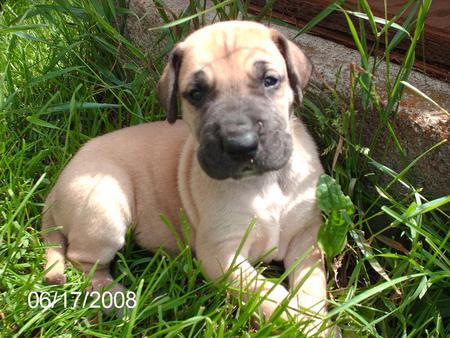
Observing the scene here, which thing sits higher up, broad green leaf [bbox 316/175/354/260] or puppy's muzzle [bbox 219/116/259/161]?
puppy's muzzle [bbox 219/116/259/161]

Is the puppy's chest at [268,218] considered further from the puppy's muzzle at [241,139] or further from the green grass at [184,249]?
the puppy's muzzle at [241,139]

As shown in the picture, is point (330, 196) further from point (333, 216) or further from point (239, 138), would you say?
point (239, 138)

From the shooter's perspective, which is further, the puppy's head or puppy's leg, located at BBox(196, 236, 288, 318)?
puppy's leg, located at BBox(196, 236, 288, 318)

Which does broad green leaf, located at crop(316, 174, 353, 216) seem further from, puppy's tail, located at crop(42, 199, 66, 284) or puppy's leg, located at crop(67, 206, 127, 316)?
puppy's tail, located at crop(42, 199, 66, 284)

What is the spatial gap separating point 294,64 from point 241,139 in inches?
26.8

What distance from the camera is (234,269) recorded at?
3.03 metres

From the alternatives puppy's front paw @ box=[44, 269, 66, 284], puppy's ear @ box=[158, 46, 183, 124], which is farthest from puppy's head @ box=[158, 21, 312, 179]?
puppy's front paw @ box=[44, 269, 66, 284]

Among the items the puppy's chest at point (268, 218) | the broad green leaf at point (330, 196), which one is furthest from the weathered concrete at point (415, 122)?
the puppy's chest at point (268, 218)

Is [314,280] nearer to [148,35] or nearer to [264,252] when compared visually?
[264,252]

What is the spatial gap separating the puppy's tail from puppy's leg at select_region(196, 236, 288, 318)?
2.54ft

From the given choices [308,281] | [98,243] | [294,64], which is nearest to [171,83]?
[294,64]

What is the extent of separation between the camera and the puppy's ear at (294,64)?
322 cm

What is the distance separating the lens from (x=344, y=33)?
4309 millimetres

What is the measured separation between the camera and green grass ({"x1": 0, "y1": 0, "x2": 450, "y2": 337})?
118 inches
